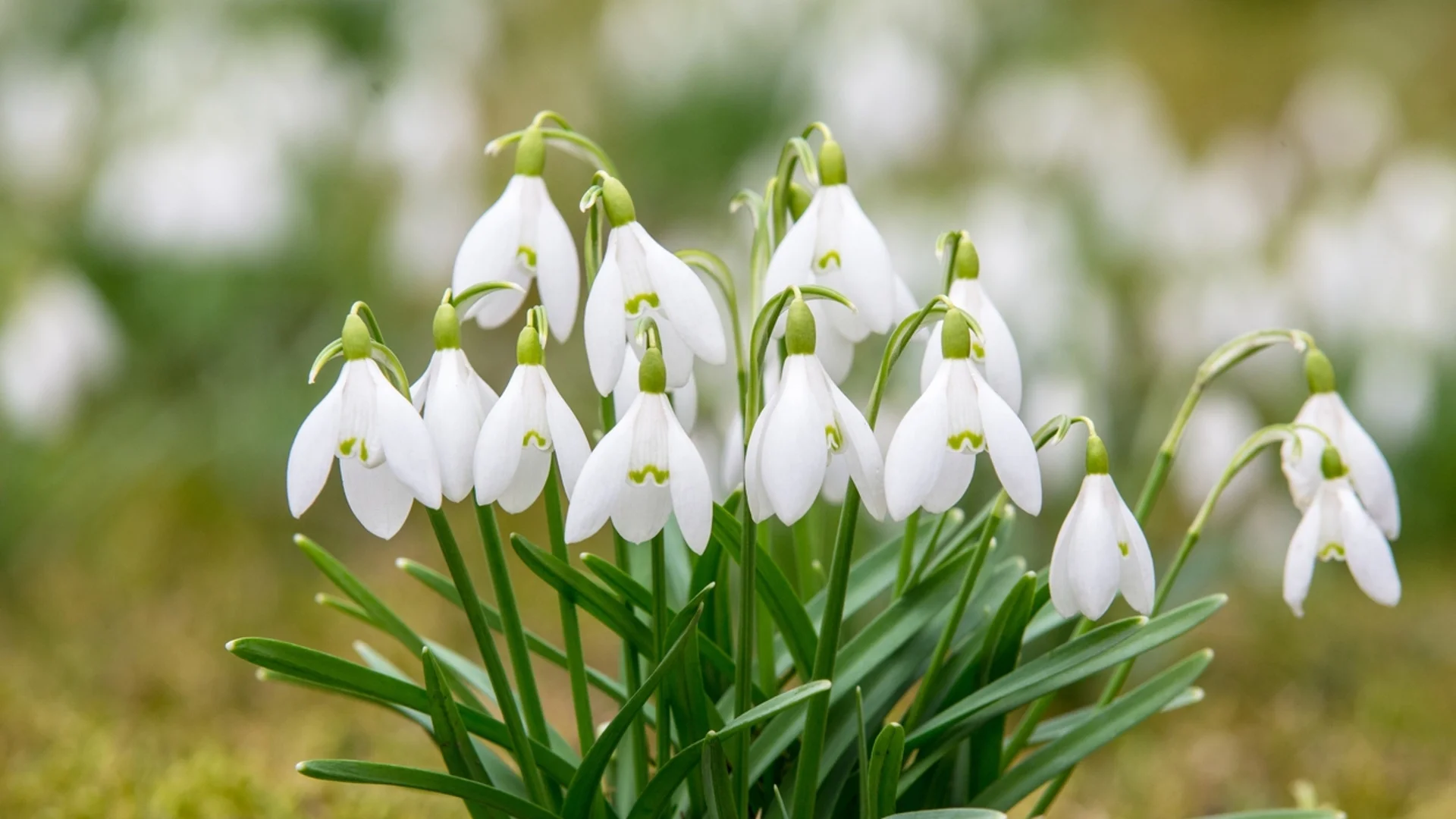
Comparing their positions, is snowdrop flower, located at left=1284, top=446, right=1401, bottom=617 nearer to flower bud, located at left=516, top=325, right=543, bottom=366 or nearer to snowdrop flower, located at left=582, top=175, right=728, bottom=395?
snowdrop flower, located at left=582, top=175, right=728, bottom=395

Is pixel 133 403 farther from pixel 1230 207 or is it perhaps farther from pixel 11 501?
pixel 1230 207

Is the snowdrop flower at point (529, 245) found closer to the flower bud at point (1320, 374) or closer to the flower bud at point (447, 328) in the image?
the flower bud at point (447, 328)

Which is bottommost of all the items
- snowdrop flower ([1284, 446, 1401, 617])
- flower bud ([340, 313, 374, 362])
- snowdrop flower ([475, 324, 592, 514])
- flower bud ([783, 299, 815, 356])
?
snowdrop flower ([1284, 446, 1401, 617])

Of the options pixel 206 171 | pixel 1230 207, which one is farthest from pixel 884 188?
pixel 206 171

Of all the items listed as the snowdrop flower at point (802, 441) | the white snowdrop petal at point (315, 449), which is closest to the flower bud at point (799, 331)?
the snowdrop flower at point (802, 441)

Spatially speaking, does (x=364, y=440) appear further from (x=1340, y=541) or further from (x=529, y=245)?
(x=1340, y=541)

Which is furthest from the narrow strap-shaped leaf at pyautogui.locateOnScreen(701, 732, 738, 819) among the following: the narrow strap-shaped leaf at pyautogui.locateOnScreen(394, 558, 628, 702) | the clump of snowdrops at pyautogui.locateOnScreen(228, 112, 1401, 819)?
the narrow strap-shaped leaf at pyautogui.locateOnScreen(394, 558, 628, 702)
